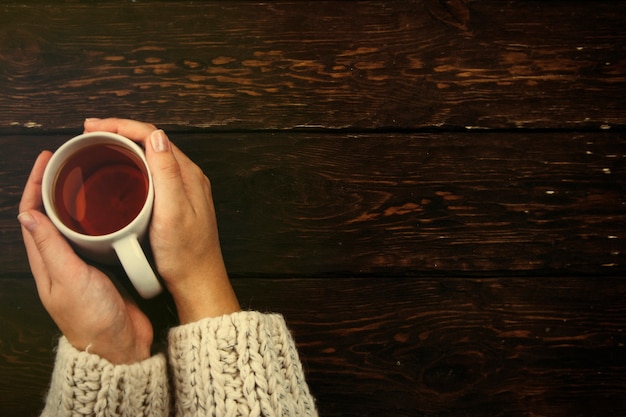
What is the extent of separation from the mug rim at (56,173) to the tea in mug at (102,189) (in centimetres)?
1

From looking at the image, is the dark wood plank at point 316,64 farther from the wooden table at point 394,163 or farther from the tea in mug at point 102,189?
the tea in mug at point 102,189

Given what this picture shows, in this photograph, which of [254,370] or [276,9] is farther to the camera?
[276,9]

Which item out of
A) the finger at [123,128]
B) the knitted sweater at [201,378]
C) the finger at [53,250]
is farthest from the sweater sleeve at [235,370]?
the finger at [123,128]

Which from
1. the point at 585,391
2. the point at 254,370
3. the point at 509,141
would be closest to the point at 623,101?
the point at 509,141

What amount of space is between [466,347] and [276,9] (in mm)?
557

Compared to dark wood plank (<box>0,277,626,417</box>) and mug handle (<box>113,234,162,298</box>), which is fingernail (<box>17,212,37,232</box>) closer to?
mug handle (<box>113,234,162,298</box>)

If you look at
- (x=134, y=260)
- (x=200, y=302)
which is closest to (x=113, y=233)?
(x=134, y=260)

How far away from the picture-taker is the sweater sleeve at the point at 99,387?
609mm

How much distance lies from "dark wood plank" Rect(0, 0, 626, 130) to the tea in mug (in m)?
0.17

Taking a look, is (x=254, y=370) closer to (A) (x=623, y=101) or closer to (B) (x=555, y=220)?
(B) (x=555, y=220)

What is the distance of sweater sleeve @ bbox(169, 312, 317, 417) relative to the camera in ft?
2.03

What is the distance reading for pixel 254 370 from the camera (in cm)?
62

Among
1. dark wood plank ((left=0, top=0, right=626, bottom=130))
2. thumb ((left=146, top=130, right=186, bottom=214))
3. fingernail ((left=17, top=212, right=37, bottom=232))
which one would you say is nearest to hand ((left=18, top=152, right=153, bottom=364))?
fingernail ((left=17, top=212, right=37, bottom=232))

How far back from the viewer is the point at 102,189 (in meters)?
0.66
